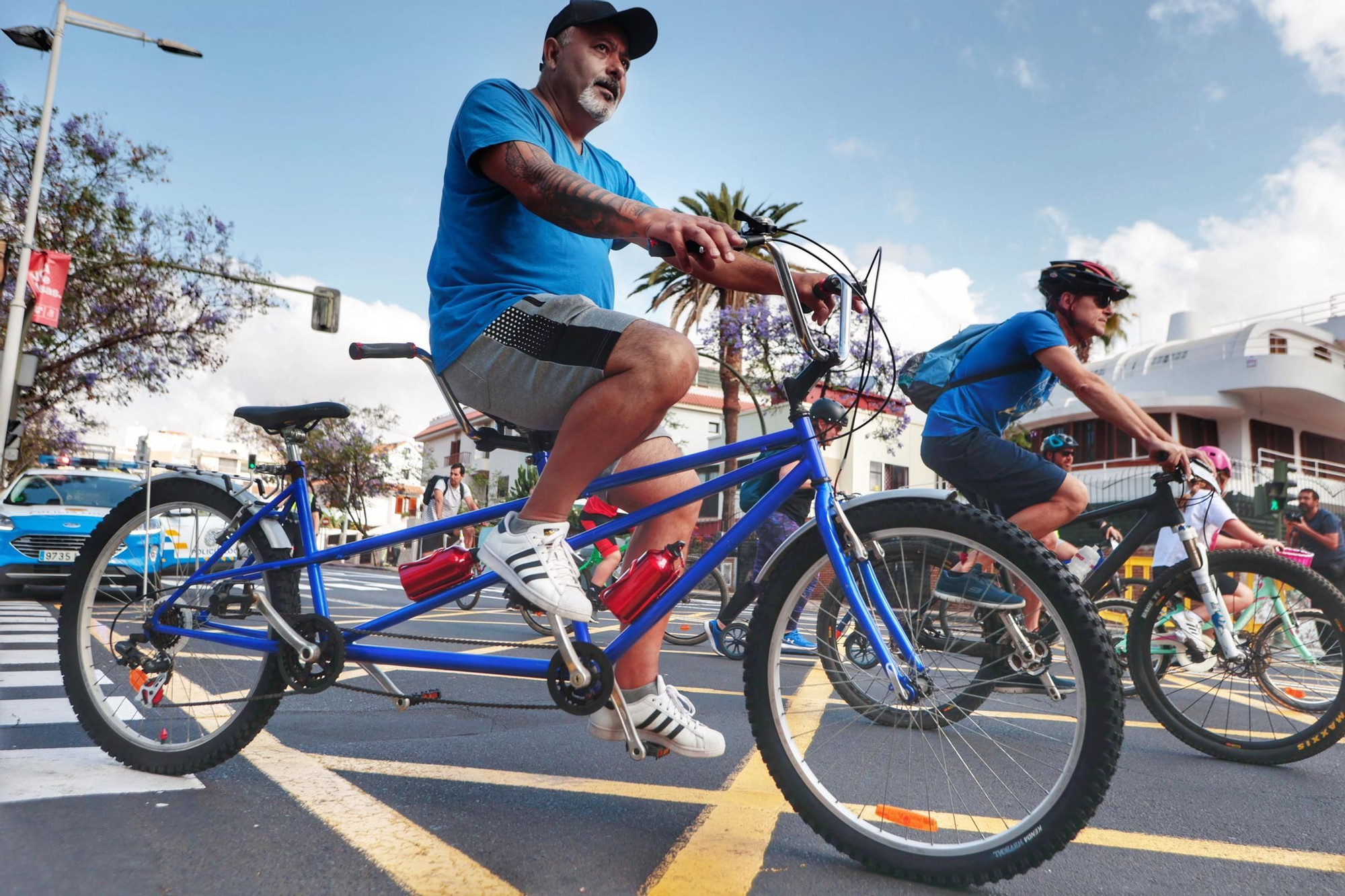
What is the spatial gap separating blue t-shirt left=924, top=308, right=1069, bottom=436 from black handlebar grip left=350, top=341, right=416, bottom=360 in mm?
2570

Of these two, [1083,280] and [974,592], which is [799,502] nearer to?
[974,592]

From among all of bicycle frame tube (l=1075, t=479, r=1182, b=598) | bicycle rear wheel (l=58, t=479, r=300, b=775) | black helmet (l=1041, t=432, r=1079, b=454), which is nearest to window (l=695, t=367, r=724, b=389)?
black helmet (l=1041, t=432, r=1079, b=454)

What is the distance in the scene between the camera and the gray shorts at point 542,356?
212cm

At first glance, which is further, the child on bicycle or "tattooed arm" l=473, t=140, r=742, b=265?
the child on bicycle

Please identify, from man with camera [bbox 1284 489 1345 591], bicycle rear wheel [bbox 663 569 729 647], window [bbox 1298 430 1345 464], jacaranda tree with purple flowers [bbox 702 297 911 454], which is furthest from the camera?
window [bbox 1298 430 1345 464]

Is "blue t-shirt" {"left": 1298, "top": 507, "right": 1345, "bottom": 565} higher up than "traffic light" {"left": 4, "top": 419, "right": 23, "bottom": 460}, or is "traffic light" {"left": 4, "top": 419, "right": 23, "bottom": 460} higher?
"traffic light" {"left": 4, "top": 419, "right": 23, "bottom": 460}

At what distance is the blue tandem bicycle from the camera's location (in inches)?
74.0

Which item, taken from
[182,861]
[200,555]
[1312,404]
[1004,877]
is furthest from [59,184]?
[1312,404]

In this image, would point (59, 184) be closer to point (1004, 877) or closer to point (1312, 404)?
point (1004, 877)

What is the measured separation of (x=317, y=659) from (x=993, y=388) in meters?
3.16

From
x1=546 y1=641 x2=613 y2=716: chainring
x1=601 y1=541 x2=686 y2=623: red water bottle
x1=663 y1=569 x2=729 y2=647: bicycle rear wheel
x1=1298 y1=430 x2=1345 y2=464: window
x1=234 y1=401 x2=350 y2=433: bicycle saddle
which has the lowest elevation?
x1=663 y1=569 x2=729 y2=647: bicycle rear wheel

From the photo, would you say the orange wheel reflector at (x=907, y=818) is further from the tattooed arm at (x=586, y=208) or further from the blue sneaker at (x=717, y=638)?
the blue sneaker at (x=717, y=638)

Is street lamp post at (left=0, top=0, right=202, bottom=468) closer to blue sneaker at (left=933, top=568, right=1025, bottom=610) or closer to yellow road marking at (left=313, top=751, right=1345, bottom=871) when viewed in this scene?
yellow road marking at (left=313, top=751, right=1345, bottom=871)

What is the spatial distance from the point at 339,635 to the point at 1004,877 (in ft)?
5.87
